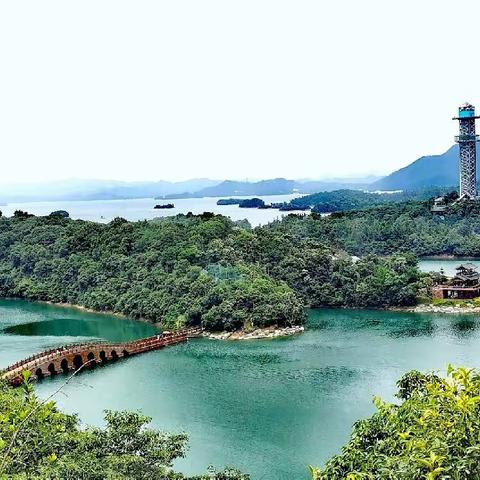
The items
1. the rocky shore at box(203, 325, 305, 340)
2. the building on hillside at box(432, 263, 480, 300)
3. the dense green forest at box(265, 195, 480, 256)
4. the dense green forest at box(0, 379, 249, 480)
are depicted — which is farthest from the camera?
the dense green forest at box(265, 195, 480, 256)

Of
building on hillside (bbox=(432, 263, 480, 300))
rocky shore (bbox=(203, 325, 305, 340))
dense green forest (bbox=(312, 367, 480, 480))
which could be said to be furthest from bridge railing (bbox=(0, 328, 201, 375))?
dense green forest (bbox=(312, 367, 480, 480))

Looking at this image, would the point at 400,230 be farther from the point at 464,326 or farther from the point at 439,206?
the point at 464,326

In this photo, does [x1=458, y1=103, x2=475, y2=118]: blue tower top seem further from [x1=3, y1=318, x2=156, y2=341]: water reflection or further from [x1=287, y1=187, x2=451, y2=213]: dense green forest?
[x1=3, y1=318, x2=156, y2=341]: water reflection

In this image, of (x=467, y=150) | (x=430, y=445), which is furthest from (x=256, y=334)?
(x=467, y=150)

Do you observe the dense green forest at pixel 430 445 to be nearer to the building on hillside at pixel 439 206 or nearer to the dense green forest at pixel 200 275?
the dense green forest at pixel 200 275

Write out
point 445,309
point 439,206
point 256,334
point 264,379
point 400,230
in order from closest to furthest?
1. point 264,379
2. point 256,334
3. point 445,309
4. point 400,230
5. point 439,206

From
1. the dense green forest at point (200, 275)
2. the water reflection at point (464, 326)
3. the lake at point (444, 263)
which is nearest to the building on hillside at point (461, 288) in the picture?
the dense green forest at point (200, 275)
